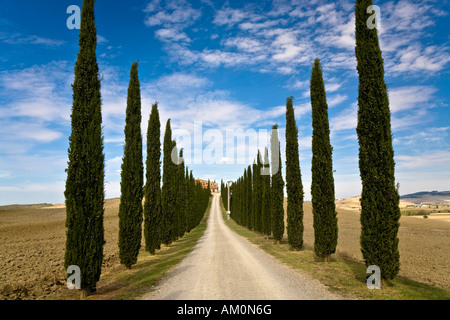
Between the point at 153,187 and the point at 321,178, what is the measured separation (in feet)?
38.9

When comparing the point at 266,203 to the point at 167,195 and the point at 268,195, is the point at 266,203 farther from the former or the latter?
the point at 167,195

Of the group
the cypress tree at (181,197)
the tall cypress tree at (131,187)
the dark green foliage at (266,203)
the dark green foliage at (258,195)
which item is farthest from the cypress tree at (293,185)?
the cypress tree at (181,197)

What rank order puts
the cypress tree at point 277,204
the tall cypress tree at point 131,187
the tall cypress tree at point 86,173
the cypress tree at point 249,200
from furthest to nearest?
the cypress tree at point 249,200
the cypress tree at point 277,204
the tall cypress tree at point 131,187
the tall cypress tree at point 86,173

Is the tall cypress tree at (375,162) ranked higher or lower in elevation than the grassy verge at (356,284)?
higher

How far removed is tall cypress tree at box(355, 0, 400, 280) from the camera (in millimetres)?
9023

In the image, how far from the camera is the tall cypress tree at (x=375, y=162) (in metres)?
9.02

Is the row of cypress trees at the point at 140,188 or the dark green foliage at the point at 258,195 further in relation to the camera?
the dark green foliage at the point at 258,195

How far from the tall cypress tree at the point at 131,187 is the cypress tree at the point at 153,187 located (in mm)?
4105

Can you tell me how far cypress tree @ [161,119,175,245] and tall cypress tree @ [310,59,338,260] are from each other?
43.9ft

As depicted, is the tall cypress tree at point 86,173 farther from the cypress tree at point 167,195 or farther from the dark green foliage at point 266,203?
the dark green foliage at point 266,203

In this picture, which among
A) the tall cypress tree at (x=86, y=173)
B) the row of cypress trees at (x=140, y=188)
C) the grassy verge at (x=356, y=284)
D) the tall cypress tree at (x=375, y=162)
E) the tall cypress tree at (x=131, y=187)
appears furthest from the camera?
the row of cypress trees at (x=140, y=188)

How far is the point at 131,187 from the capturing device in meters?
14.2
